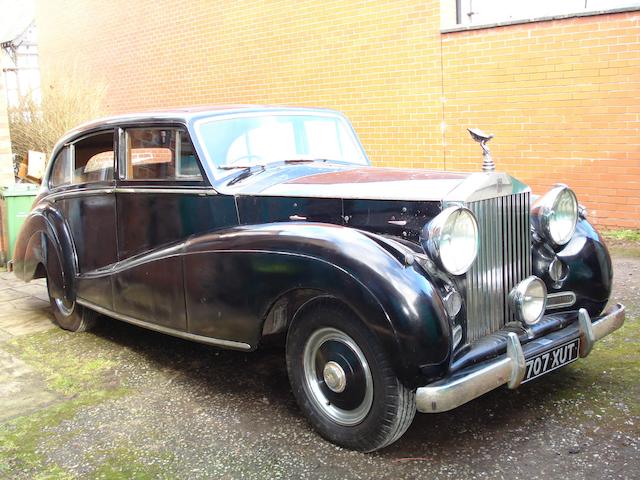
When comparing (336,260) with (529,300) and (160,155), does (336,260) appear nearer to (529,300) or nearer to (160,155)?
(529,300)

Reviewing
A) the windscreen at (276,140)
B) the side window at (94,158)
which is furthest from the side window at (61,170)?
the windscreen at (276,140)

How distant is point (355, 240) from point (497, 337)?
0.89 metres

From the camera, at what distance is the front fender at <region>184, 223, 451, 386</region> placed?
2.82 m

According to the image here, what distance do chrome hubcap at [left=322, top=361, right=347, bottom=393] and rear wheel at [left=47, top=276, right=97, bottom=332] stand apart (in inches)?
108

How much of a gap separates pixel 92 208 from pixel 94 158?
41 centimetres

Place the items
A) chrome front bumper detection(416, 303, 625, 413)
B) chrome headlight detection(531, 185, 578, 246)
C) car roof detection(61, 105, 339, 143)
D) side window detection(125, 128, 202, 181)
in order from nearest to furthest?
chrome front bumper detection(416, 303, 625, 413)
chrome headlight detection(531, 185, 578, 246)
side window detection(125, 128, 202, 181)
car roof detection(61, 105, 339, 143)

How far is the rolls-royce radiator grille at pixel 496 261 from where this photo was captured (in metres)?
3.25

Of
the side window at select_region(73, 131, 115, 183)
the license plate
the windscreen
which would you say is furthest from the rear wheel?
the license plate

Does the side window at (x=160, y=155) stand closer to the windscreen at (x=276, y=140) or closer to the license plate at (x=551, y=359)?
the windscreen at (x=276, y=140)

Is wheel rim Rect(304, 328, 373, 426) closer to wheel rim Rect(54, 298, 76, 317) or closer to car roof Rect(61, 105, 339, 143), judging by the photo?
car roof Rect(61, 105, 339, 143)

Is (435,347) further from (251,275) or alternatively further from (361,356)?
(251,275)

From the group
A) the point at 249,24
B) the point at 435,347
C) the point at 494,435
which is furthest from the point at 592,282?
the point at 249,24

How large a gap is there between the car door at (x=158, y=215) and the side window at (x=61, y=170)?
0.91 meters

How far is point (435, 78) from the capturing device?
8406 millimetres
